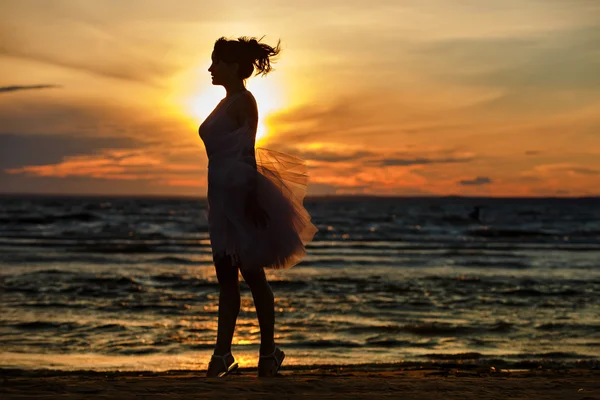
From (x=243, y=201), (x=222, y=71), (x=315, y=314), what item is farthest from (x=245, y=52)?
(x=315, y=314)

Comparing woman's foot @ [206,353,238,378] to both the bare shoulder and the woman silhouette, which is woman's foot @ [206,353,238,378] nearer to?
the woman silhouette

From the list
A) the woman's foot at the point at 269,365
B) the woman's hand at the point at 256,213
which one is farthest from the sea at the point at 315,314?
the woman's hand at the point at 256,213

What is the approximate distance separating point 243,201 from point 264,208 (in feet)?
0.61

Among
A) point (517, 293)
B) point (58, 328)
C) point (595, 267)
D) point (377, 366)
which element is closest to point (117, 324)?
point (58, 328)

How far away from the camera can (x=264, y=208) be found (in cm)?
496

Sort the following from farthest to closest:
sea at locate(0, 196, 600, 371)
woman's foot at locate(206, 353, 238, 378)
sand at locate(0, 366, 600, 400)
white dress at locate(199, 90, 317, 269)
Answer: sea at locate(0, 196, 600, 371)
woman's foot at locate(206, 353, 238, 378)
white dress at locate(199, 90, 317, 269)
sand at locate(0, 366, 600, 400)

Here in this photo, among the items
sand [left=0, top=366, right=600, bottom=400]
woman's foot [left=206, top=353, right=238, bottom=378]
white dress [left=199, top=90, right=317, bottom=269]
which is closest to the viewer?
sand [left=0, top=366, right=600, bottom=400]

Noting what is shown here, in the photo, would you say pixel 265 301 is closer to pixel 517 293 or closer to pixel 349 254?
pixel 517 293

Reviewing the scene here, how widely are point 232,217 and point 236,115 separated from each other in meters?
0.65

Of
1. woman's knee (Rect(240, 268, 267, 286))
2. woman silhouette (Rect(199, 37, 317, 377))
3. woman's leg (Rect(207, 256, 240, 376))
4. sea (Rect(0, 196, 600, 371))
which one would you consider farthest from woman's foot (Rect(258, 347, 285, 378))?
sea (Rect(0, 196, 600, 371))

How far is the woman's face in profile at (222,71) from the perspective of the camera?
496cm

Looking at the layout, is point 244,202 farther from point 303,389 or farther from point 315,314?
point 315,314

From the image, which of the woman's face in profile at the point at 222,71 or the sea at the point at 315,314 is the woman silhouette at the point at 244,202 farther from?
the sea at the point at 315,314

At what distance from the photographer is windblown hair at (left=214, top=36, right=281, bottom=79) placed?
4.95 metres
